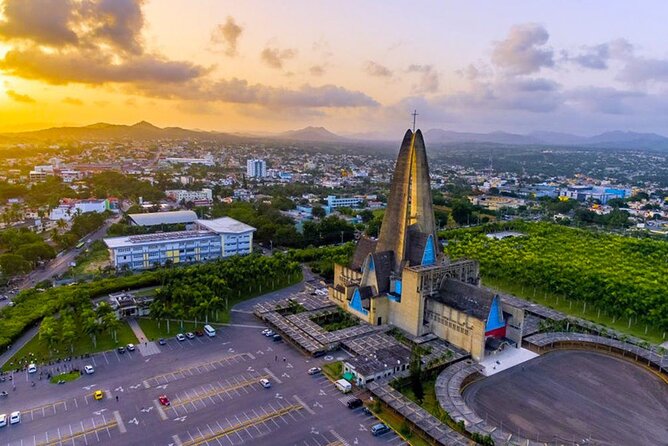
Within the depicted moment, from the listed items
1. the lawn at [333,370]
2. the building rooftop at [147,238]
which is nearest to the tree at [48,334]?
the lawn at [333,370]

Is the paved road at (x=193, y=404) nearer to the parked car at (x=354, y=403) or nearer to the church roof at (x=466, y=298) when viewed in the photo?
the parked car at (x=354, y=403)

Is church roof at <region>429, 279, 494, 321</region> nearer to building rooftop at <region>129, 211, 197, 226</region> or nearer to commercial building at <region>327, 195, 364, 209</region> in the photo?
building rooftop at <region>129, 211, 197, 226</region>

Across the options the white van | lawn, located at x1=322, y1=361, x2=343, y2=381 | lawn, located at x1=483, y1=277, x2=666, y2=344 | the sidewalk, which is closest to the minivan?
the sidewalk

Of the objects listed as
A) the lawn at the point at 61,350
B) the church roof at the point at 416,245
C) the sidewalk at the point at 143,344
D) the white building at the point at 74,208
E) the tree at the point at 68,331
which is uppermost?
the church roof at the point at 416,245

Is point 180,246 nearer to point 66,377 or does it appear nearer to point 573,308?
point 66,377

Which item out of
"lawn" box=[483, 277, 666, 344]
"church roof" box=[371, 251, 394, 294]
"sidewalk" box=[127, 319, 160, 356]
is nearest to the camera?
"sidewalk" box=[127, 319, 160, 356]
